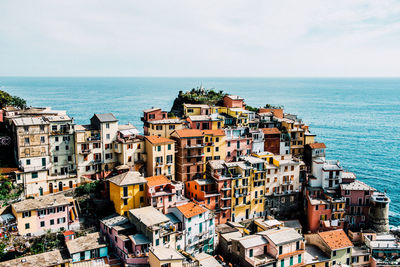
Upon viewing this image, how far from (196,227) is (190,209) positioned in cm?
269

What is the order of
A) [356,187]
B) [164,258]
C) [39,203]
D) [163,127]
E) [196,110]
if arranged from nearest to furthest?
1. [164,258]
2. [39,203]
3. [356,187]
4. [163,127]
5. [196,110]

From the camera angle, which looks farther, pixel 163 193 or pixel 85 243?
pixel 163 193

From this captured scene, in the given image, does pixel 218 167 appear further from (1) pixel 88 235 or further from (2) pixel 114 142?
(1) pixel 88 235

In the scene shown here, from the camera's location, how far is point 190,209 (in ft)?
181

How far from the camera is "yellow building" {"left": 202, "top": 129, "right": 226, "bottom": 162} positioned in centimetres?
6769

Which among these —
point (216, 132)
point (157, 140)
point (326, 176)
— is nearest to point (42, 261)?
point (157, 140)

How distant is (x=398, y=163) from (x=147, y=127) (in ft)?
230

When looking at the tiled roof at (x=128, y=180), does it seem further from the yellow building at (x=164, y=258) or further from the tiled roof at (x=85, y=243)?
the yellow building at (x=164, y=258)

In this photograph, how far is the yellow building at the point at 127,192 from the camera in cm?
5509

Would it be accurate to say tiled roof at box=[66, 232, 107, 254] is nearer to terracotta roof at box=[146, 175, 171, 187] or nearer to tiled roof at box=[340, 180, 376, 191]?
terracotta roof at box=[146, 175, 171, 187]

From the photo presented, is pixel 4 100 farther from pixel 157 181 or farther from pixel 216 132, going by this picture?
pixel 216 132

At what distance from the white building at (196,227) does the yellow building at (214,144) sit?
1336 centimetres

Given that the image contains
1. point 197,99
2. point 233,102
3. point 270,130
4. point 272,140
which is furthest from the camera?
point 197,99

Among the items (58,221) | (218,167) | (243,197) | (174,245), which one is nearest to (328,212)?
(243,197)
